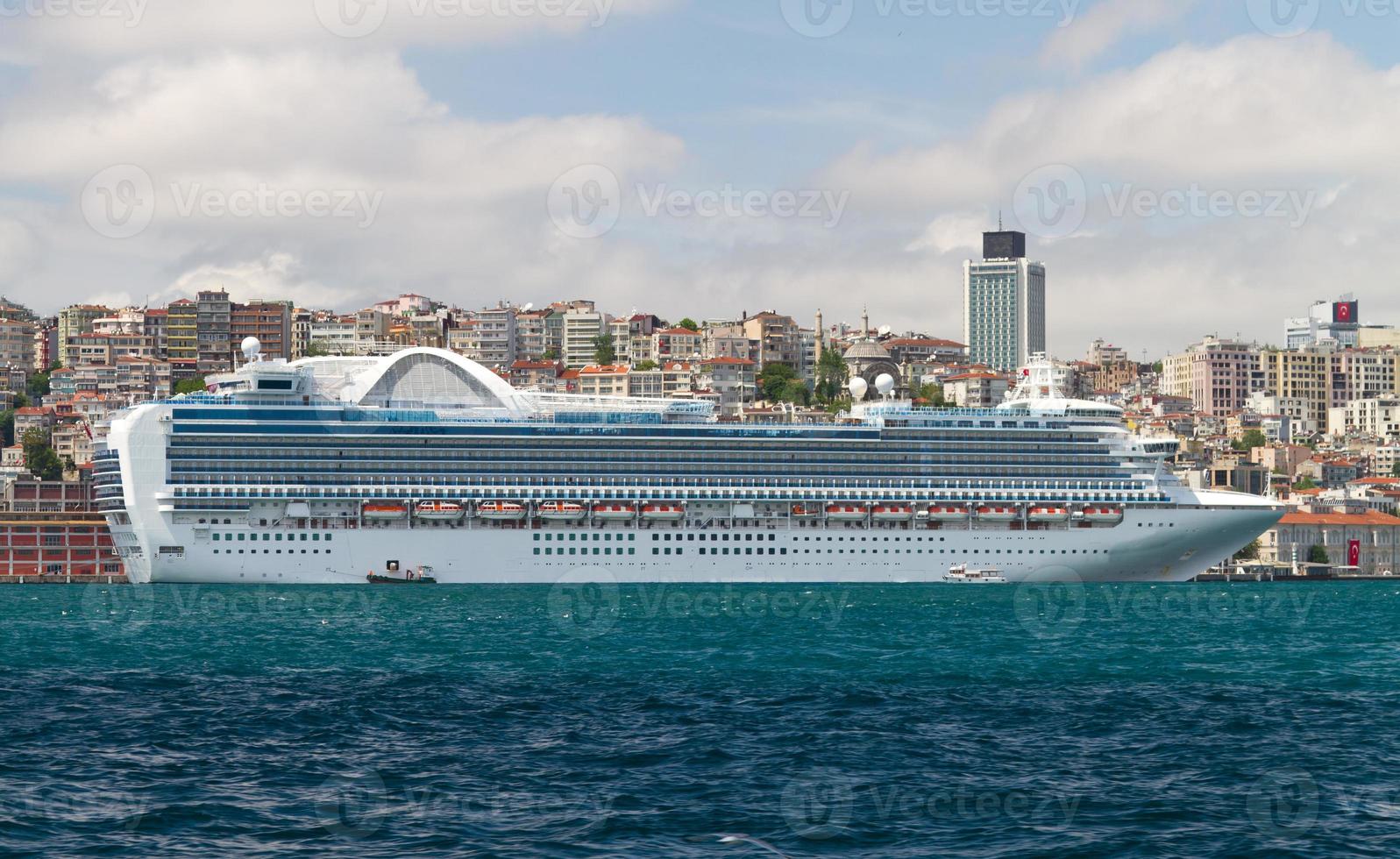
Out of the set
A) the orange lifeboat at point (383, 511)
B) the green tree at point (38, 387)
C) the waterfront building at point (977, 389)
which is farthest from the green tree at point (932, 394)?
the orange lifeboat at point (383, 511)

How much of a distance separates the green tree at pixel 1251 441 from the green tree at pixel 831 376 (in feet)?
94.7

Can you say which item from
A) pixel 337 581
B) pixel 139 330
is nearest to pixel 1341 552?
pixel 337 581

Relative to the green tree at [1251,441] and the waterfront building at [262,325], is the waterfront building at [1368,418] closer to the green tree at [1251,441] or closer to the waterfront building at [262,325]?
the green tree at [1251,441]

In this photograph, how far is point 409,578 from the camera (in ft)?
216

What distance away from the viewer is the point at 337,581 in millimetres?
65562

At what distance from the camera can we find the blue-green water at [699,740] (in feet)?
67.9

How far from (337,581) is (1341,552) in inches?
2207

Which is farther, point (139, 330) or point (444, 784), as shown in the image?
point (139, 330)

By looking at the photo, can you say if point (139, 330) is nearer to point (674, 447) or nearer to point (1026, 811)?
point (674, 447)

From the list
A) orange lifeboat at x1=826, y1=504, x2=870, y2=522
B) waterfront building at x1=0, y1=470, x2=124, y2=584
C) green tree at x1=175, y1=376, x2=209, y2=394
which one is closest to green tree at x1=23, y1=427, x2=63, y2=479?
green tree at x1=175, y1=376, x2=209, y2=394

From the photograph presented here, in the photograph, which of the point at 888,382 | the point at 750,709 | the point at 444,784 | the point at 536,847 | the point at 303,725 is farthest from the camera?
the point at 888,382

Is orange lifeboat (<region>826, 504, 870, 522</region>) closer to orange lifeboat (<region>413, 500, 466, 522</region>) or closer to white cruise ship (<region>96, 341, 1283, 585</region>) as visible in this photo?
white cruise ship (<region>96, 341, 1283, 585</region>)

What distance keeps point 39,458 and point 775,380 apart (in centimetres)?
5367

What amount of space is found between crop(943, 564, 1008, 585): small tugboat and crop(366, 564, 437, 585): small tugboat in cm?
1841
